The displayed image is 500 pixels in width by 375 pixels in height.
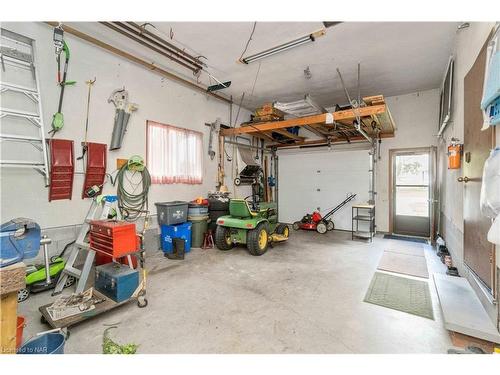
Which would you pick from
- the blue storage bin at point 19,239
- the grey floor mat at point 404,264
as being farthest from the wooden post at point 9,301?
the grey floor mat at point 404,264

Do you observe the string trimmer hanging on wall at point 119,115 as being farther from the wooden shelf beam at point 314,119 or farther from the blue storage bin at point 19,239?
the wooden shelf beam at point 314,119

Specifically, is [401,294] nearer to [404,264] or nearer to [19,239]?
[404,264]

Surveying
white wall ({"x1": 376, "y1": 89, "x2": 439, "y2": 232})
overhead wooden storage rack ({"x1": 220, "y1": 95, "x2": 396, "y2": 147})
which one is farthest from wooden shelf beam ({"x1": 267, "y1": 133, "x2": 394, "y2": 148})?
white wall ({"x1": 376, "y1": 89, "x2": 439, "y2": 232})

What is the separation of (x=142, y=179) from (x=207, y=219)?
60.0 inches

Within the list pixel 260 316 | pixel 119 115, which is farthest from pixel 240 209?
pixel 119 115

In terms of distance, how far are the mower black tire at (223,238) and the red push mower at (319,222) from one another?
2687 millimetres

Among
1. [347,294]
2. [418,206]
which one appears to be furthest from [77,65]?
[418,206]

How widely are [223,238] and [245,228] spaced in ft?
1.85

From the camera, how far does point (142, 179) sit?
13.6ft

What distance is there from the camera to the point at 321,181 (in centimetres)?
688

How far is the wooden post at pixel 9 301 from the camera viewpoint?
3.59ft

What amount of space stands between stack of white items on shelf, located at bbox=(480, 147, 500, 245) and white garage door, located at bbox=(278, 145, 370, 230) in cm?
482

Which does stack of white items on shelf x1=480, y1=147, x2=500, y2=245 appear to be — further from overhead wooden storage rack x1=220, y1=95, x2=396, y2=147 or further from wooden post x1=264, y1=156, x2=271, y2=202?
wooden post x1=264, y1=156, x2=271, y2=202

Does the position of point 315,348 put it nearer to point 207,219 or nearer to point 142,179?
point 207,219
